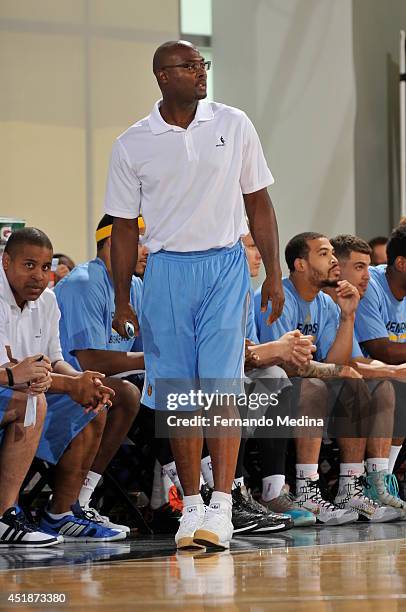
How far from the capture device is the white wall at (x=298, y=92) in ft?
32.7

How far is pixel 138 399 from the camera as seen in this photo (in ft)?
15.2

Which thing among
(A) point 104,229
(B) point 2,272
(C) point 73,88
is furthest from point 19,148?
(B) point 2,272

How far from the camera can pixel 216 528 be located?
383cm

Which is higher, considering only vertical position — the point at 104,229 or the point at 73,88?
the point at 73,88

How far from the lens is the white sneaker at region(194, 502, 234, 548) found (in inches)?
150

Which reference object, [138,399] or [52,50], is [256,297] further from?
[52,50]

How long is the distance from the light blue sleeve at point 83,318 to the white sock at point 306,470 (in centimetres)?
100

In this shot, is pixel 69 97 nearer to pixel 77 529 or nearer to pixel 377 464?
pixel 377 464

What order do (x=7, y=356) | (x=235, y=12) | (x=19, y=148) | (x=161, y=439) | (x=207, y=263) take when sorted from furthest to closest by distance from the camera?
1. (x=235, y=12)
2. (x=19, y=148)
3. (x=161, y=439)
4. (x=7, y=356)
5. (x=207, y=263)

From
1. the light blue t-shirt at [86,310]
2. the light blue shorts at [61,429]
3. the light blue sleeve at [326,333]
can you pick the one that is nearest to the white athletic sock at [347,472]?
the light blue sleeve at [326,333]

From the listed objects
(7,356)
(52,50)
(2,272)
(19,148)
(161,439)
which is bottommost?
(161,439)

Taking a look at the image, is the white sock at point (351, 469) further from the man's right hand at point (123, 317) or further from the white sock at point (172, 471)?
the man's right hand at point (123, 317)

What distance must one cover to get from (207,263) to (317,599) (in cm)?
153

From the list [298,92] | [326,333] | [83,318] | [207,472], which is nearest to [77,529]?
[207,472]
